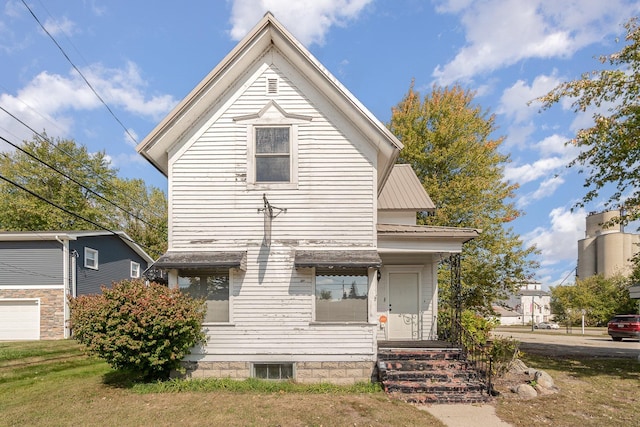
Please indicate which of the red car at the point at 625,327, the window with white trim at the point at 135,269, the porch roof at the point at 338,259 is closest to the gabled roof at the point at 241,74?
the porch roof at the point at 338,259

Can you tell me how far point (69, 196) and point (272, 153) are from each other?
3406 centimetres

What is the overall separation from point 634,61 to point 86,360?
63.4ft

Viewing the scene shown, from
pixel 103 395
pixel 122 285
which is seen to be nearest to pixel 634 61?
pixel 122 285

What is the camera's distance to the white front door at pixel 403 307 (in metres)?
11.6

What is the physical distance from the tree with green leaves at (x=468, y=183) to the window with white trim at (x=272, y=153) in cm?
1141

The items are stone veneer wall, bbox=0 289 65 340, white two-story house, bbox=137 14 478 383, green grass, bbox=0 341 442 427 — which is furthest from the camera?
stone veneer wall, bbox=0 289 65 340

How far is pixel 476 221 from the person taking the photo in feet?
62.6

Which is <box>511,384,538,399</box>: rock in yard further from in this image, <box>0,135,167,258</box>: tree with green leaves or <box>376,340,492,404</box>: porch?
<box>0,135,167,258</box>: tree with green leaves

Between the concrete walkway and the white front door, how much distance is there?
3928 mm

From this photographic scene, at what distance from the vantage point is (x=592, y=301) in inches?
1734

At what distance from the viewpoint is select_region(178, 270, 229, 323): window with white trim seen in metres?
9.15

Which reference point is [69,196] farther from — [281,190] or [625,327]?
[625,327]

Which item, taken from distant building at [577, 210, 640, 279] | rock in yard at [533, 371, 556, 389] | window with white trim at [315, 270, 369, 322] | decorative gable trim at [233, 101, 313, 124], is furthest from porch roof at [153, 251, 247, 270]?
distant building at [577, 210, 640, 279]

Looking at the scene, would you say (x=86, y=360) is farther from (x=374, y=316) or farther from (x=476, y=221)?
(x=476, y=221)
